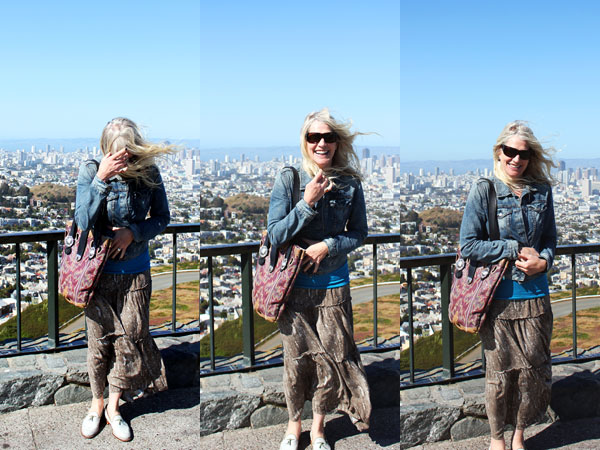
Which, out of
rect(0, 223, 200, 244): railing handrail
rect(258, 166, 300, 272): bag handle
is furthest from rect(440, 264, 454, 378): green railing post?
rect(0, 223, 200, 244): railing handrail

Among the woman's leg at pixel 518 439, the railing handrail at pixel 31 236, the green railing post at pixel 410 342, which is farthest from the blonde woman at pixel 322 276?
the railing handrail at pixel 31 236

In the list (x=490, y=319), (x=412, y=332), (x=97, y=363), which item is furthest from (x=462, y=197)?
(x=97, y=363)

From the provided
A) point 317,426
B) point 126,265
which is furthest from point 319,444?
point 126,265

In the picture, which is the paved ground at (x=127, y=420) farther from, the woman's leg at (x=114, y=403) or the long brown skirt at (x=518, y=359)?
the long brown skirt at (x=518, y=359)

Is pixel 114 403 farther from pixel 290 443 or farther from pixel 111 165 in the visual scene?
pixel 111 165

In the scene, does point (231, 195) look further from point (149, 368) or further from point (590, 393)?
point (590, 393)

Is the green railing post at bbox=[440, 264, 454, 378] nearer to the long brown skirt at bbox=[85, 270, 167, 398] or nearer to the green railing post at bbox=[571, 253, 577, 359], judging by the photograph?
the green railing post at bbox=[571, 253, 577, 359]
